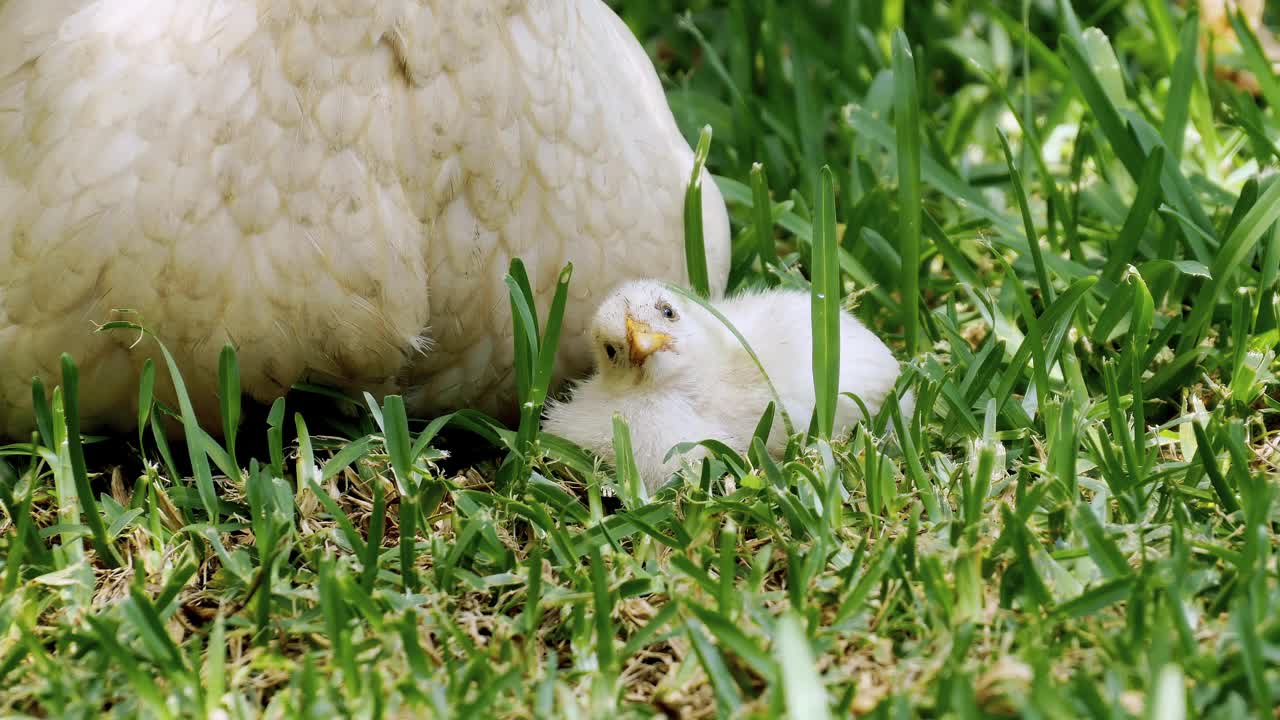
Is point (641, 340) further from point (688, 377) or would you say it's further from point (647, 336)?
point (688, 377)

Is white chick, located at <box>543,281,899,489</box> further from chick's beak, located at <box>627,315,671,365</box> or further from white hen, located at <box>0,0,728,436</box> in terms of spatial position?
white hen, located at <box>0,0,728,436</box>

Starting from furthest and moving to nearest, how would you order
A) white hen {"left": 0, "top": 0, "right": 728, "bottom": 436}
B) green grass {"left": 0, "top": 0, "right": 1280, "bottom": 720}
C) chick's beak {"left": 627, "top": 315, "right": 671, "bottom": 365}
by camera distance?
1. chick's beak {"left": 627, "top": 315, "right": 671, "bottom": 365}
2. white hen {"left": 0, "top": 0, "right": 728, "bottom": 436}
3. green grass {"left": 0, "top": 0, "right": 1280, "bottom": 720}

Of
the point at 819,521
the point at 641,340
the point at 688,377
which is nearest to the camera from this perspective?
the point at 819,521

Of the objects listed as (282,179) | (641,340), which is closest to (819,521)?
(641,340)

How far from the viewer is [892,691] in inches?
54.1

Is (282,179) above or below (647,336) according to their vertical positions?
above

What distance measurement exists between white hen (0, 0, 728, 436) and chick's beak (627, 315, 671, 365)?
0.14m

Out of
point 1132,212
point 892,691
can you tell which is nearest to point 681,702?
point 892,691

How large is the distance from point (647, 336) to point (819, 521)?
376 mm

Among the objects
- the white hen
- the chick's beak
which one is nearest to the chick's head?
the chick's beak

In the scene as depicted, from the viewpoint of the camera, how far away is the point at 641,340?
1.88 metres

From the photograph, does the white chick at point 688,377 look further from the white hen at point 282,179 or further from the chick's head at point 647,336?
the white hen at point 282,179

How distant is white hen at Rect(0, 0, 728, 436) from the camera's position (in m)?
1.74

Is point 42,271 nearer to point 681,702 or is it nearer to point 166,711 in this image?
point 166,711
